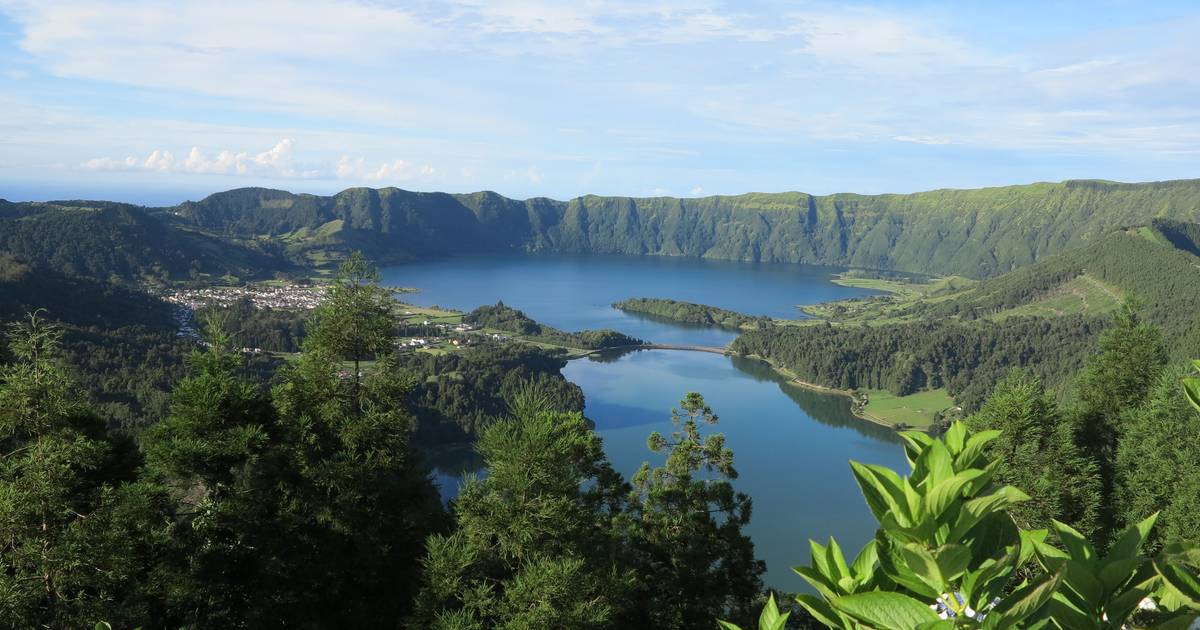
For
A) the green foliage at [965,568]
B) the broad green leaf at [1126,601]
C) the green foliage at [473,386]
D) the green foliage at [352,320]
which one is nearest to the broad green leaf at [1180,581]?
the green foliage at [965,568]

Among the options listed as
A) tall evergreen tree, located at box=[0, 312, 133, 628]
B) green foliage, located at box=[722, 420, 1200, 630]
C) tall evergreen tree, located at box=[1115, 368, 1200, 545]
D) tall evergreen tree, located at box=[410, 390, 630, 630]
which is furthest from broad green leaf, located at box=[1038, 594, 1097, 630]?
tall evergreen tree, located at box=[1115, 368, 1200, 545]

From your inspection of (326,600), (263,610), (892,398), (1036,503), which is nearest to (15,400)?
(263,610)

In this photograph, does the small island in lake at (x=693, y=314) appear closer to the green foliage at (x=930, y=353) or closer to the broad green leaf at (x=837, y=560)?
the green foliage at (x=930, y=353)

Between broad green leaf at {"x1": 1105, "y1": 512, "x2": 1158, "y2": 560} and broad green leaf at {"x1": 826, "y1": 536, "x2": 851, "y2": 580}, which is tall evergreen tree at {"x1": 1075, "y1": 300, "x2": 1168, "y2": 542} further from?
broad green leaf at {"x1": 826, "y1": 536, "x2": 851, "y2": 580}

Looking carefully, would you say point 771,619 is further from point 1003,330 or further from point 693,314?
point 693,314

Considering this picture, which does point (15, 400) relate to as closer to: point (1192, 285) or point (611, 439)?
point (611, 439)

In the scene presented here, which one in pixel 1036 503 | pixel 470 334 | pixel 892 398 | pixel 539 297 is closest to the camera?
pixel 1036 503
